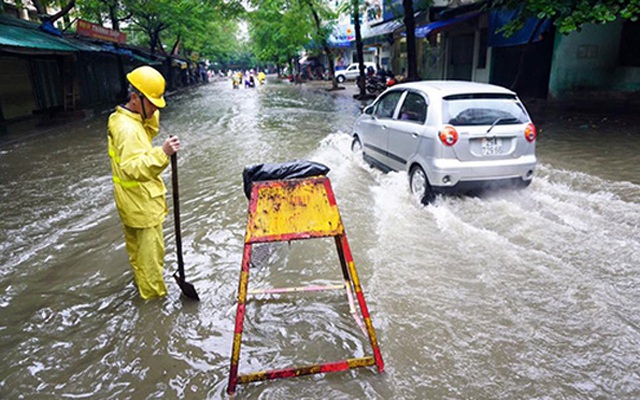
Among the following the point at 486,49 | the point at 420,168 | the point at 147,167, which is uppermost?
the point at 486,49

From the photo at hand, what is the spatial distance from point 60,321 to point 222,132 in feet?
33.2

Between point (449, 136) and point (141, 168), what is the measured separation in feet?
11.8

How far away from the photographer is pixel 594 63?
40.2 ft

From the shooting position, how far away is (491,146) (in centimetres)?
521

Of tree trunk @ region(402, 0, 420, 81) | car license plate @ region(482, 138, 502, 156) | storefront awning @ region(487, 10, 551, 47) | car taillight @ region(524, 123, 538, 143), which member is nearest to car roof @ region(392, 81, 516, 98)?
car taillight @ region(524, 123, 538, 143)

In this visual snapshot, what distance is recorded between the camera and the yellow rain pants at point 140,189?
2.98 meters

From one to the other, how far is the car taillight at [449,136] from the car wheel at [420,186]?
0.55 meters

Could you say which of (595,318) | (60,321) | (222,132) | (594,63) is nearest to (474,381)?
(595,318)

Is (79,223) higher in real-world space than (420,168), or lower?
lower

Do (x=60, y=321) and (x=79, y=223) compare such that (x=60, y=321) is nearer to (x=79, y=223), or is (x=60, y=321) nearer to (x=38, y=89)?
(x=79, y=223)

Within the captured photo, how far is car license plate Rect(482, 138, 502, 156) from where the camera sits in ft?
17.0

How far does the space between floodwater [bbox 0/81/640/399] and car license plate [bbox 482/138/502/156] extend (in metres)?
0.70

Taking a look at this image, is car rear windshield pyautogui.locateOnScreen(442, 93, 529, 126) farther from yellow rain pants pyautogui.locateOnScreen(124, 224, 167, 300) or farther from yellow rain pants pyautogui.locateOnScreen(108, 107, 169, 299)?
yellow rain pants pyautogui.locateOnScreen(124, 224, 167, 300)

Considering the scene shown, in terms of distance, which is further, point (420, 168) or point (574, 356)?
point (420, 168)
